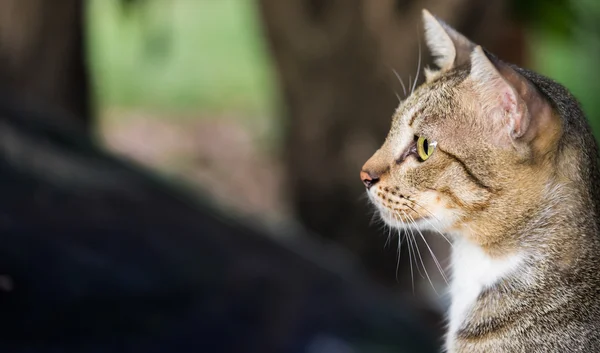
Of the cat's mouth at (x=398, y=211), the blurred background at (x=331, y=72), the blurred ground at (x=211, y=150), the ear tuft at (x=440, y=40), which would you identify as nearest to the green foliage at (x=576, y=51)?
the blurred background at (x=331, y=72)

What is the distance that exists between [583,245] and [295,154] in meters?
2.79

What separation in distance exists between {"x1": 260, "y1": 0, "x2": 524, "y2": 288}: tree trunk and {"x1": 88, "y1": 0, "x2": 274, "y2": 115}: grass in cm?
212

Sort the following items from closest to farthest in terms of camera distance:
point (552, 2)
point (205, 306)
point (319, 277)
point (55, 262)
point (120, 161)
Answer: point (55, 262), point (205, 306), point (319, 277), point (120, 161), point (552, 2)

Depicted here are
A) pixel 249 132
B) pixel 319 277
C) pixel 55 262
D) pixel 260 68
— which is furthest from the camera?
pixel 260 68

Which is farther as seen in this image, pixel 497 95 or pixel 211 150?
pixel 211 150

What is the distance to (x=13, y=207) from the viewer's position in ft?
8.21

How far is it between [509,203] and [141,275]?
1274 mm

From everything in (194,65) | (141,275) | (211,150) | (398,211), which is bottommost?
(398,211)

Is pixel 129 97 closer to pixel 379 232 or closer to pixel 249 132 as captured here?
pixel 249 132

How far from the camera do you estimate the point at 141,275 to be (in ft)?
8.34

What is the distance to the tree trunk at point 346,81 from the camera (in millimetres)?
3771

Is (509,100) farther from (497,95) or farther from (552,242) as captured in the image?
(552,242)

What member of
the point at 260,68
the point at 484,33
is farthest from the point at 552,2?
the point at 260,68

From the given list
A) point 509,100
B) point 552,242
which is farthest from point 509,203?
point 509,100
